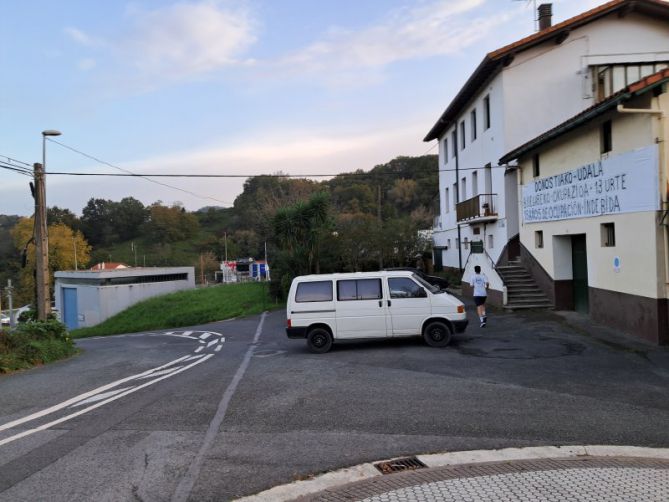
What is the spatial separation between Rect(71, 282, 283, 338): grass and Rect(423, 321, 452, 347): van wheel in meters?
18.2

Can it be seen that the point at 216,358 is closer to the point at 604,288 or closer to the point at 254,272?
the point at 604,288

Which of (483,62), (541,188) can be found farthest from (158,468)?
(483,62)

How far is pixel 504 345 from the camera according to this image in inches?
503

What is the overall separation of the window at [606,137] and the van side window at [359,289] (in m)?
6.96

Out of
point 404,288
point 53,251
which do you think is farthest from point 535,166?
point 53,251

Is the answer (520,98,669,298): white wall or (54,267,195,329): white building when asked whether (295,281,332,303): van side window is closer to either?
(520,98,669,298): white wall

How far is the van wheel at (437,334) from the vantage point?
1270cm

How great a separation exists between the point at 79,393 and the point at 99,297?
120ft

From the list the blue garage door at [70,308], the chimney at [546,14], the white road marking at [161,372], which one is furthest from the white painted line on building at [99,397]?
the blue garage door at [70,308]

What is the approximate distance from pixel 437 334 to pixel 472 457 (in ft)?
23.5

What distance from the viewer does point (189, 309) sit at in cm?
3588

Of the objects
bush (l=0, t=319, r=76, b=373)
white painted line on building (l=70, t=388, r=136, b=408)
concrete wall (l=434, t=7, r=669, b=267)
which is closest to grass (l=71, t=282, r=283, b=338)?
bush (l=0, t=319, r=76, b=373)

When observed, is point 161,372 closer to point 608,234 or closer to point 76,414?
point 76,414

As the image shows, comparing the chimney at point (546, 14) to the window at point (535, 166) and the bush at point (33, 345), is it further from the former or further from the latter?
the bush at point (33, 345)
